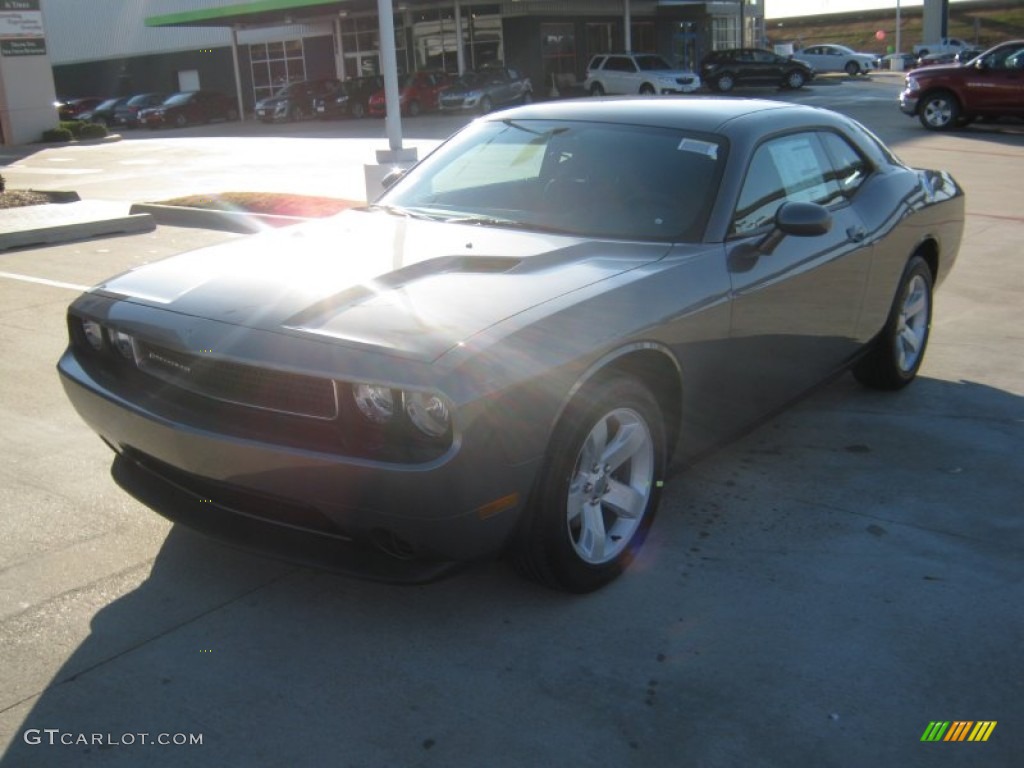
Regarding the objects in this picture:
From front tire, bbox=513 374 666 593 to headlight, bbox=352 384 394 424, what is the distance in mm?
532

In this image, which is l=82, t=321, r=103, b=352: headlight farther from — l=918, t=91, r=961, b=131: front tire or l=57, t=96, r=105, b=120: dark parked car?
l=57, t=96, r=105, b=120: dark parked car

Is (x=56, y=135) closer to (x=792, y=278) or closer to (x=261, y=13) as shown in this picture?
(x=261, y=13)

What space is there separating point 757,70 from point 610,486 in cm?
4052

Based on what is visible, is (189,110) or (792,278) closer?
(792,278)

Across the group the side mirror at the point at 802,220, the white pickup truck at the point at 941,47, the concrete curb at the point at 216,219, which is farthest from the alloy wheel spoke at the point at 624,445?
the white pickup truck at the point at 941,47

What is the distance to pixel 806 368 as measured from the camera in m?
4.88

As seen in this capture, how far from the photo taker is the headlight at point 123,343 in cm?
395

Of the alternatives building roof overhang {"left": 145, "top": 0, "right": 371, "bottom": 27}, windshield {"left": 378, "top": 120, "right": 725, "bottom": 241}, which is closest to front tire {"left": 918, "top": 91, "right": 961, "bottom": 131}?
windshield {"left": 378, "top": 120, "right": 725, "bottom": 241}

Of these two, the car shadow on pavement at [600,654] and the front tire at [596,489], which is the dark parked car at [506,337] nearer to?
the front tire at [596,489]

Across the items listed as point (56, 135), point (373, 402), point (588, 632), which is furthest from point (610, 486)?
point (56, 135)

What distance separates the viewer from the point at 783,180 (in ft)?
16.0

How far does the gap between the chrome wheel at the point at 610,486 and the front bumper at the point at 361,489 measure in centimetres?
35

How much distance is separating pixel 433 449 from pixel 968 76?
70.8ft

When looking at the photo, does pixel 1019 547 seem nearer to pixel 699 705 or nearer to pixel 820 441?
pixel 820 441
